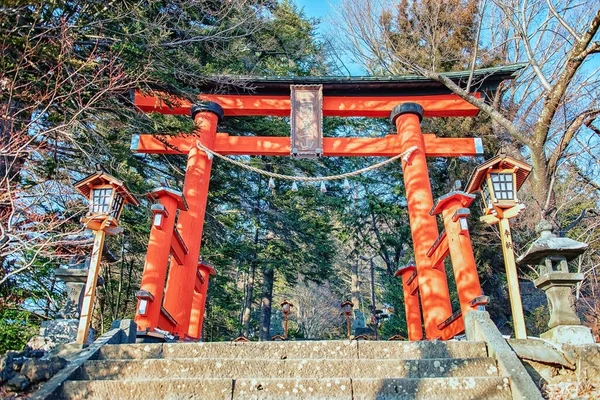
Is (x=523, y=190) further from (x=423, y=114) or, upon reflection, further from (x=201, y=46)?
(x=201, y=46)

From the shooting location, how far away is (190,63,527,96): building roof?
25.6 feet

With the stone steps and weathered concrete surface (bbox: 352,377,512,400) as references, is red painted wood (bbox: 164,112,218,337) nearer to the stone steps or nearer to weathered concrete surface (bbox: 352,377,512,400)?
the stone steps

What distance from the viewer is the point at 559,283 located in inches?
146

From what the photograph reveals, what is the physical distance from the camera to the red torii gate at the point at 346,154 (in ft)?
18.6

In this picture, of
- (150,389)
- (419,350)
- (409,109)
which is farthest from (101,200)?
(409,109)

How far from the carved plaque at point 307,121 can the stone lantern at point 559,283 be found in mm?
4428

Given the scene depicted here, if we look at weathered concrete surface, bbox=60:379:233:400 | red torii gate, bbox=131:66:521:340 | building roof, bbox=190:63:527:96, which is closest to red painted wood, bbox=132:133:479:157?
red torii gate, bbox=131:66:521:340

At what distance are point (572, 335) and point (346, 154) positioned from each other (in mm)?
5044

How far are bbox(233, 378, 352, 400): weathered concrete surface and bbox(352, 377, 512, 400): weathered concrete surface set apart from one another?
9 centimetres

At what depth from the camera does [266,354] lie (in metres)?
3.58

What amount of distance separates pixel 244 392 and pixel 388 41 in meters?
7.75

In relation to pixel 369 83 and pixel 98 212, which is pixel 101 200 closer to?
pixel 98 212

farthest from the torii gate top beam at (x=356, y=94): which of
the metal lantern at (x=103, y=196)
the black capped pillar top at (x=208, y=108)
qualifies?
the metal lantern at (x=103, y=196)

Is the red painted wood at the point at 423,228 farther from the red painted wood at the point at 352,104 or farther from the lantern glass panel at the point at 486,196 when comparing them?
the lantern glass panel at the point at 486,196
